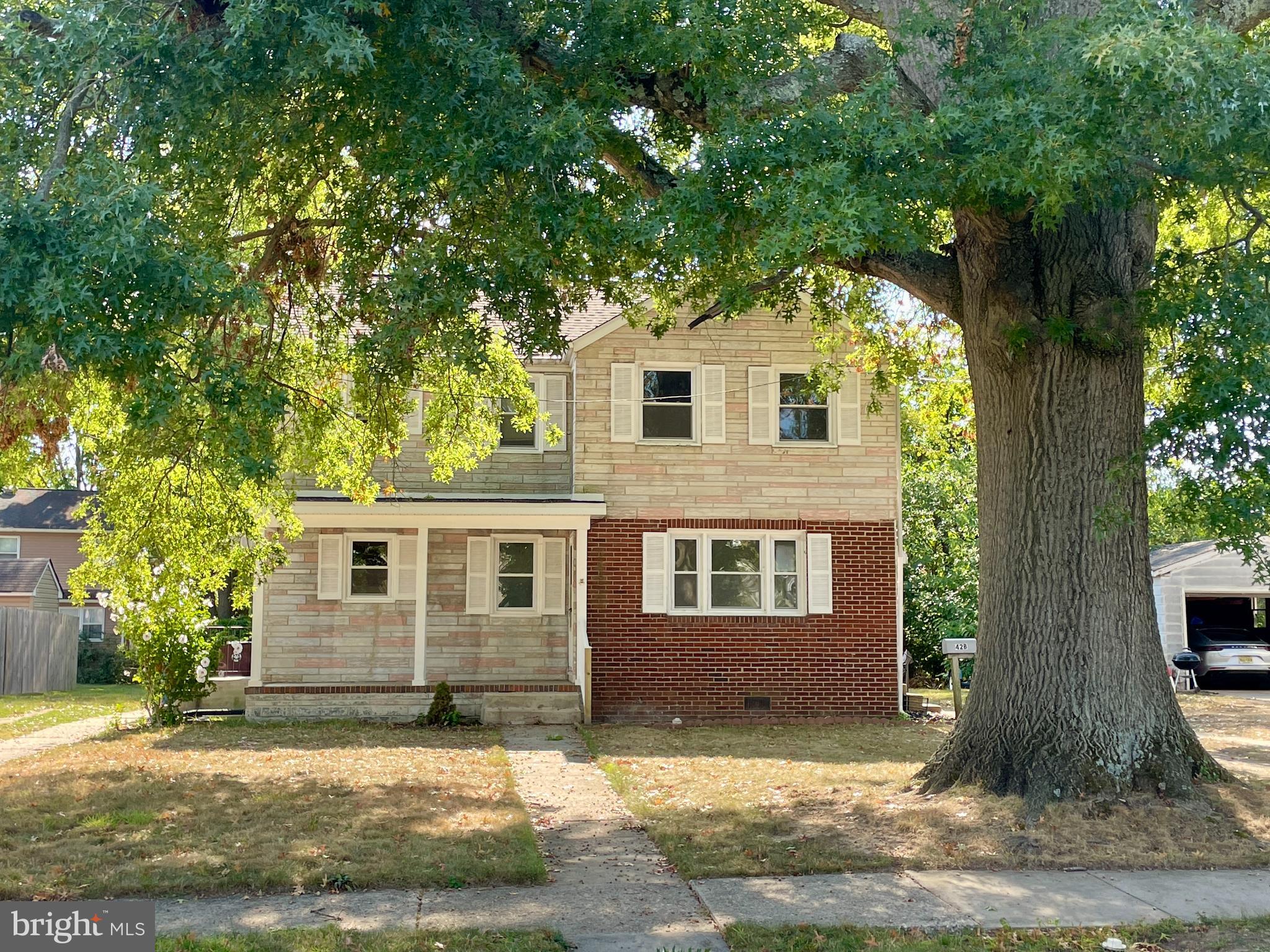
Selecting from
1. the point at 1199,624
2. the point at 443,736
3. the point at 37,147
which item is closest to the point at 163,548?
the point at 443,736

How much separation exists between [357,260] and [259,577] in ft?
22.9

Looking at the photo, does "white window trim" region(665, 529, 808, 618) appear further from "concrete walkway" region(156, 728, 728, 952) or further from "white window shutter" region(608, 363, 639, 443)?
"concrete walkway" region(156, 728, 728, 952)

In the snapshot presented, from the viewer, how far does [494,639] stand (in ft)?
60.8

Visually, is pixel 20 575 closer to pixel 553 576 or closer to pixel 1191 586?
pixel 553 576

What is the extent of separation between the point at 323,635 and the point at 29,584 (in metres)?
19.3

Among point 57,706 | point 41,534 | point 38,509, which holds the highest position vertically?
point 38,509

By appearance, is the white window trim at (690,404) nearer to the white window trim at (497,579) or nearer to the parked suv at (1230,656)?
the white window trim at (497,579)

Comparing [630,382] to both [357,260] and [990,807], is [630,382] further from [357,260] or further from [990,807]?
[990,807]

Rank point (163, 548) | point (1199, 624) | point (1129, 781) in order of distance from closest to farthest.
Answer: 1. point (1129, 781)
2. point (163, 548)
3. point (1199, 624)

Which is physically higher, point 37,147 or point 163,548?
point 37,147

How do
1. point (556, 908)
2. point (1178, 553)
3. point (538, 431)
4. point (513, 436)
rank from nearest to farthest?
1. point (556, 908)
2. point (538, 431)
3. point (513, 436)
4. point (1178, 553)

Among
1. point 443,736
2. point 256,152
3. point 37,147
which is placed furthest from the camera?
point 443,736

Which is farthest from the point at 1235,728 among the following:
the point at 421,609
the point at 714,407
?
the point at 421,609

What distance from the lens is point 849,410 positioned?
60.7ft
